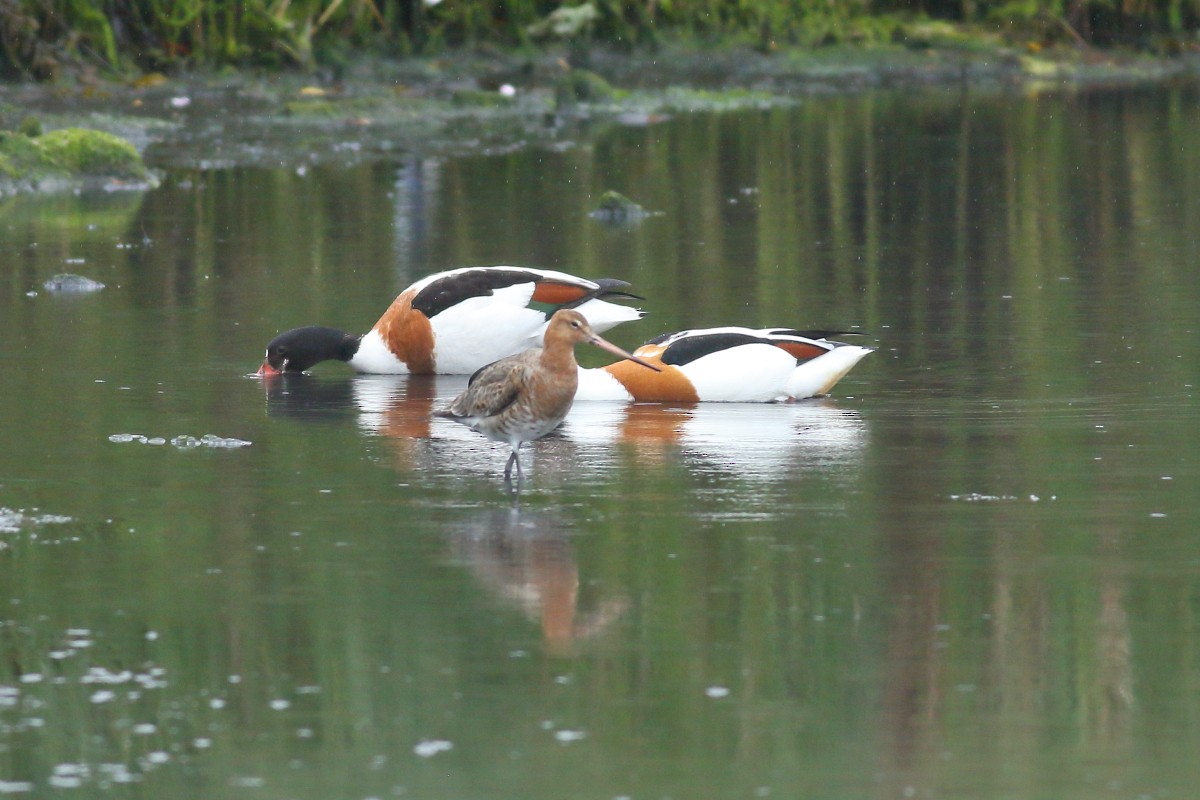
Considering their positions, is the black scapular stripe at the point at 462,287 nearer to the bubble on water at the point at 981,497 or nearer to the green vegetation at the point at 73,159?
the bubble on water at the point at 981,497

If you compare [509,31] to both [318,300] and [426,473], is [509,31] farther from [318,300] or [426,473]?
[426,473]

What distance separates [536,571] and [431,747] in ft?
5.16

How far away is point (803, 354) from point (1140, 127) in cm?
1714

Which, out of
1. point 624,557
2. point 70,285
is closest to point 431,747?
point 624,557

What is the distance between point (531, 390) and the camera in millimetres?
Answer: 7945

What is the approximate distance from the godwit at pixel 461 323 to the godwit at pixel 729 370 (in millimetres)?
999

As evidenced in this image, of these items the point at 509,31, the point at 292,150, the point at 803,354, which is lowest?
the point at 803,354

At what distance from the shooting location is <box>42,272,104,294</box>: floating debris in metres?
13.5

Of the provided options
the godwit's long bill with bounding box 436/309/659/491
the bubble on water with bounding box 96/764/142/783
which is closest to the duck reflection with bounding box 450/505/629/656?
the godwit's long bill with bounding box 436/309/659/491

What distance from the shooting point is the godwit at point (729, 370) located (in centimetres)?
990

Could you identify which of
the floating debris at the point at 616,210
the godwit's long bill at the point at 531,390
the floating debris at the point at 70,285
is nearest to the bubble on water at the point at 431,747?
the godwit's long bill at the point at 531,390

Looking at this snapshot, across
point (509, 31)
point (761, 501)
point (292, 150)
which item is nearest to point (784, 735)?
point (761, 501)

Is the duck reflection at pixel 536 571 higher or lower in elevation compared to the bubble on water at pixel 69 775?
higher

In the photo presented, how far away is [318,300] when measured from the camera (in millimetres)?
13125
